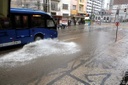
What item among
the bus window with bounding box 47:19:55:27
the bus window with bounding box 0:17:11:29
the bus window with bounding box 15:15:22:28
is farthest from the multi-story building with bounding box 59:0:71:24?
the bus window with bounding box 0:17:11:29

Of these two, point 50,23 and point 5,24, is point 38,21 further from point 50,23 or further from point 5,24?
point 5,24

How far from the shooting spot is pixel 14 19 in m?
9.51

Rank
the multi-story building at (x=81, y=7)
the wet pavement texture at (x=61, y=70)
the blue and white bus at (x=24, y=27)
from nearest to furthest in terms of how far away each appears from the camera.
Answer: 1. the wet pavement texture at (x=61, y=70)
2. the blue and white bus at (x=24, y=27)
3. the multi-story building at (x=81, y=7)

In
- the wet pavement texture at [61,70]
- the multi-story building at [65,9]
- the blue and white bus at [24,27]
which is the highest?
the multi-story building at [65,9]

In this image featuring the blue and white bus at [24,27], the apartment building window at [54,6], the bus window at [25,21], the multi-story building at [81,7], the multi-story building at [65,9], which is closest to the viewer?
the blue and white bus at [24,27]

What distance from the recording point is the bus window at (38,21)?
10.7m

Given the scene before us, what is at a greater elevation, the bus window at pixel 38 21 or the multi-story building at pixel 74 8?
the multi-story building at pixel 74 8

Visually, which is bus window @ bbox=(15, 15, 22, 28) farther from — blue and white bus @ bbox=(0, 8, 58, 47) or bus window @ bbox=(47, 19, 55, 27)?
bus window @ bbox=(47, 19, 55, 27)

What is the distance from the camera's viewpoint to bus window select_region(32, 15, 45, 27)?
10.7 metres

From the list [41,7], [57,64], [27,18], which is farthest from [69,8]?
[57,64]

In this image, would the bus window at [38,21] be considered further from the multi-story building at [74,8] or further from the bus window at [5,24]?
the multi-story building at [74,8]

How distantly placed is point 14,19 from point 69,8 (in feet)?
115

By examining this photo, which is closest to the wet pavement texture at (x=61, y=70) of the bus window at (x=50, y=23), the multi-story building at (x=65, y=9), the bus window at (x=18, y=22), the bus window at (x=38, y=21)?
the bus window at (x=18, y=22)

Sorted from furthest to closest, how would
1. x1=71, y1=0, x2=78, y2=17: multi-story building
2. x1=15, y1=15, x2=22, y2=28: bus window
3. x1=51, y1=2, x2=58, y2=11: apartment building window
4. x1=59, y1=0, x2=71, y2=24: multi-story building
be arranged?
x1=71, y1=0, x2=78, y2=17: multi-story building < x1=59, y1=0, x2=71, y2=24: multi-story building < x1=51, y1=2, x2=58, y2=11: apartment building window < x1=15, y1=15, x2=22, y2=28: bus window
